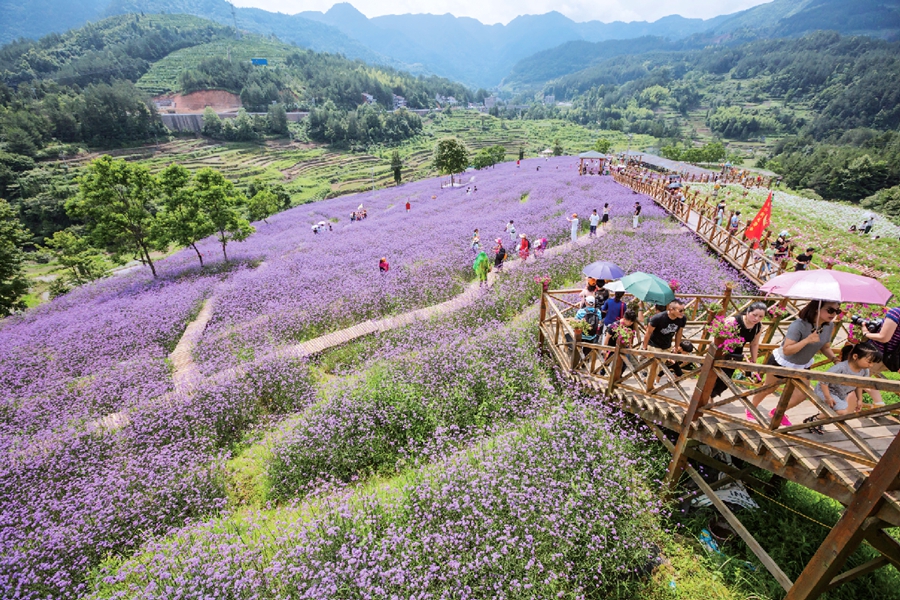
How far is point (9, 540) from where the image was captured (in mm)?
5516

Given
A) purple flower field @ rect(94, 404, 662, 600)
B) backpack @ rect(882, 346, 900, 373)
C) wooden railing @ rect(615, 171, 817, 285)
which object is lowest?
wooden railing @ rect(615, 171, 817, 285)

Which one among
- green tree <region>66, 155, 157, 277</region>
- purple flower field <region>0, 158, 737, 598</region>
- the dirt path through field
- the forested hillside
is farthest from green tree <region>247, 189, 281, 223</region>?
the forested hillside

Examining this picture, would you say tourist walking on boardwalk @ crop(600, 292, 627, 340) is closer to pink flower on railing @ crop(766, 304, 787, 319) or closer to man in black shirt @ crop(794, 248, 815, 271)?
pink flower on railing @ crop(766, 304, 787, 319)

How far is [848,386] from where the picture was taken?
4.73m

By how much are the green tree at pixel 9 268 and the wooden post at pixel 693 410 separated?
89.4ft

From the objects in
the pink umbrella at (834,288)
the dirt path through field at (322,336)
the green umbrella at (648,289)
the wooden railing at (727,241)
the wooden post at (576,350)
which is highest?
the pink umbrella at (834,288)

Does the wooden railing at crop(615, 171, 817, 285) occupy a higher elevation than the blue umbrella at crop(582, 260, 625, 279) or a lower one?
lower

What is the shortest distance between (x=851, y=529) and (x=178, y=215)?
23691mm

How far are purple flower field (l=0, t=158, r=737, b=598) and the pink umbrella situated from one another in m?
3.57

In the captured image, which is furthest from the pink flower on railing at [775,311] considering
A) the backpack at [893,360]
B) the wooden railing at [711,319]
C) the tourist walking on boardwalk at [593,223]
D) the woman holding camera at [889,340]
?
the tourist walking on boardwalk at [593,223]

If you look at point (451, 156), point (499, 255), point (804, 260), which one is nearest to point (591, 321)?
point (499, 255)

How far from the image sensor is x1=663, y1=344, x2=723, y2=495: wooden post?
4986 mm

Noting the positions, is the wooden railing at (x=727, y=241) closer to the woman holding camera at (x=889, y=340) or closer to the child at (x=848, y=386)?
the woman holding camera at (x=889, y=340)

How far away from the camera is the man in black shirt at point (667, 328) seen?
665 centimetres
